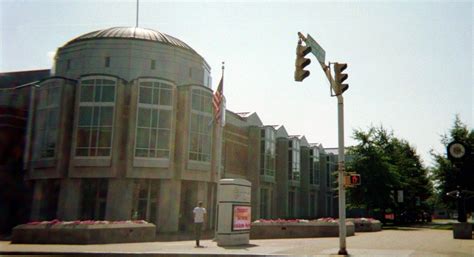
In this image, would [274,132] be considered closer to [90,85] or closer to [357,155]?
[357,155]

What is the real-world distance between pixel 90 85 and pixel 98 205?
9.20 m

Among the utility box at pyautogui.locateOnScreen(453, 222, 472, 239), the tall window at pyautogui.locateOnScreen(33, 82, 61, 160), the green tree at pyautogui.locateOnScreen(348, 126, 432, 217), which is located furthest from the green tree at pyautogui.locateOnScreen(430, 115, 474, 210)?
the tall window at pyautogui.locateOnScreen(33, 82, 61, 160)

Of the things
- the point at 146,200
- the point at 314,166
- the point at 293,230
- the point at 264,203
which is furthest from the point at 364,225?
the point at 314,166

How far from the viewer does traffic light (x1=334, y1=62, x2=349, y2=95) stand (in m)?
13.4

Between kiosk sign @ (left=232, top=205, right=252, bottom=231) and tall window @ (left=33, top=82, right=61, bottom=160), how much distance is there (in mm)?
19213

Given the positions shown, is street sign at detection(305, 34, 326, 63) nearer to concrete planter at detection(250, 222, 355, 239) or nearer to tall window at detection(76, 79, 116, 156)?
concrete planter at detection(250, 222, 355, 239)

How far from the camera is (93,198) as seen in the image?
31.9m

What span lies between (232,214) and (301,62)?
8.40 metres

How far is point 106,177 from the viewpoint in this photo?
Result: 31.2m

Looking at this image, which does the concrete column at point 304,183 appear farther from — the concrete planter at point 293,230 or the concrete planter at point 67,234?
the concrete planter at point 67,234

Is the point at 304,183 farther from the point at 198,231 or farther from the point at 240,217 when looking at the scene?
the point at 198,231

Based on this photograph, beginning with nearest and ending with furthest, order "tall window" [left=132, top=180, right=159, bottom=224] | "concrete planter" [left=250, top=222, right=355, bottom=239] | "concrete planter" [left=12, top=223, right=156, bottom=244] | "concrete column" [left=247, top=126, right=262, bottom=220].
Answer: "concrete planter" [left=12, top=223, right=156, bottom=244], "concrete planter" [left=250, top=222, right=355, bottom=239], "tall window" [left=132, top=180, right=159, bottom=224], "concrete column" [left=247, top=126, right=262, bottom=220]

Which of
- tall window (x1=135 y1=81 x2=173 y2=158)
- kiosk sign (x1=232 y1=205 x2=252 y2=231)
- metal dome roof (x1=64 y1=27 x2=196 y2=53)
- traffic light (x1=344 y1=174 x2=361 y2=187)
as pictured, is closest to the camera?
traffic light (x1=344 y1=174 x2=361 y2=187)

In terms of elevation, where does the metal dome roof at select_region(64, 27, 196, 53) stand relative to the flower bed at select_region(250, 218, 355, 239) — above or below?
above
